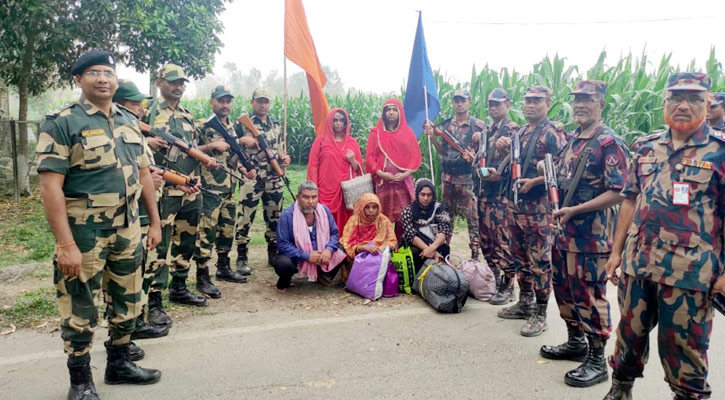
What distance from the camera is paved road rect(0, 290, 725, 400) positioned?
2992 mm

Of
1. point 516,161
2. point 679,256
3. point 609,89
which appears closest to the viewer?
point 679,256

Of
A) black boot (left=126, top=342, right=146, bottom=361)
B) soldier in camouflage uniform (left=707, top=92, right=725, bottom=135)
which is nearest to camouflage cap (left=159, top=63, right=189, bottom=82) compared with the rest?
black boot (left=126, top=342, right=146, bottom=361)

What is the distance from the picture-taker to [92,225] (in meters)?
2.65

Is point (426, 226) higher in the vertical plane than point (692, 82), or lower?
lower

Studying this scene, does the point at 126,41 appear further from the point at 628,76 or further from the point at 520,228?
the point at 628,76

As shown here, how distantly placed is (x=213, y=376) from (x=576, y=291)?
2.46m

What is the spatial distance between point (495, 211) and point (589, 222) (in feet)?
4.99

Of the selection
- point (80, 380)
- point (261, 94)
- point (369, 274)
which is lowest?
point (80, 380)

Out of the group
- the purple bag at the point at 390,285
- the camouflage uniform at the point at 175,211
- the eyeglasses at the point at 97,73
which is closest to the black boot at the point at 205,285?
the camouflage uniform at the point at 175,211

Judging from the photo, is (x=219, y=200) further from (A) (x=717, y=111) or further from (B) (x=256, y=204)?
(A) (x=717, y=111)

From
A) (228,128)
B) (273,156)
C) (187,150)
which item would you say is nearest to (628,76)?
(273,156)

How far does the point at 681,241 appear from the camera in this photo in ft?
7.63

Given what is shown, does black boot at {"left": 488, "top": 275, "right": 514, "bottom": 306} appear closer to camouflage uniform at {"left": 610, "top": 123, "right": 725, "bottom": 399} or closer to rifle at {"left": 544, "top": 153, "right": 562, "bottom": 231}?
rifle at {"left": 544, "top": 153, "right": 562, "bottom": 231}

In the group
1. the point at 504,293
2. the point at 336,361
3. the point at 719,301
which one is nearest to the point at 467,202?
the point at 504,293
